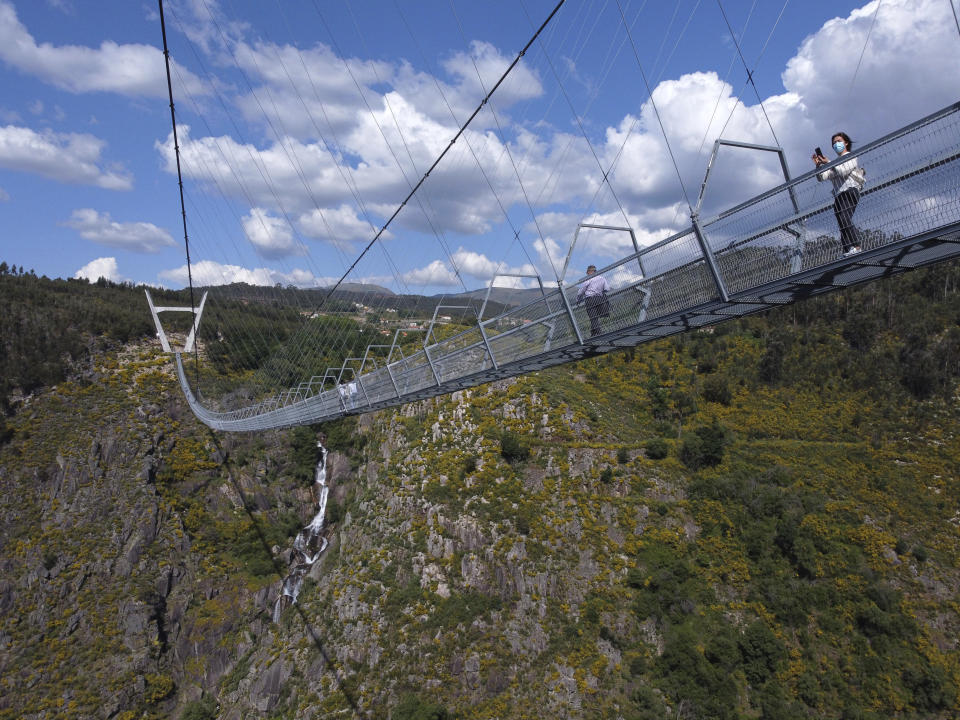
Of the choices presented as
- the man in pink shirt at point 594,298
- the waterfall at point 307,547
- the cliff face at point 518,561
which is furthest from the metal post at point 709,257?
the waterfall at point 307,547

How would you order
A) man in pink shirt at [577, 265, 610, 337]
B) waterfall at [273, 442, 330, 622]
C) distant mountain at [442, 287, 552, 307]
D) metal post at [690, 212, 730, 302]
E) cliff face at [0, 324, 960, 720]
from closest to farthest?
metal post at [690, 212, 730, 302] → man in pink shirt at [577, 265, 610, 337] → distant mountain at [442, 287, 552, 307] → cliff face at [0, 324, 960, 720] → waterfall at [273, 442, 330, 622]

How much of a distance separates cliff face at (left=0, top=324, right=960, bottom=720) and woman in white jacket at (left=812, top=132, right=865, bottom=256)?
15.9 metres

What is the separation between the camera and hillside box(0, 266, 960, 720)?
1653cm

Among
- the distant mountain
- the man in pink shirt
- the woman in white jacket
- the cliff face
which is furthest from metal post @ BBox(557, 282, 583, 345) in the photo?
the cliff face

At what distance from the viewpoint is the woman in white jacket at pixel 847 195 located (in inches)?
155

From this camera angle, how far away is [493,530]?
19.9 metres

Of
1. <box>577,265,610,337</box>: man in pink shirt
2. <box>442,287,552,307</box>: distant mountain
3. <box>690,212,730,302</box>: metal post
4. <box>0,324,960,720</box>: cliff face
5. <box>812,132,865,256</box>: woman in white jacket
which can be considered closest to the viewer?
<box>812,132,865,256</box>: woman in white jacket

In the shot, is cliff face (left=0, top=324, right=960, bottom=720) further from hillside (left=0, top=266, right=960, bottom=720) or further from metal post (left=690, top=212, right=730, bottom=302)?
metal post (left=690, top=212, right=730, bottom=302)

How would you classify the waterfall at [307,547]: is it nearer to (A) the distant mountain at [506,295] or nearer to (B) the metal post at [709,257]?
(A) the distant mountain at [506,295]

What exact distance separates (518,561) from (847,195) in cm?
1718

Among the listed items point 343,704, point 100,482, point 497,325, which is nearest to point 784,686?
point 343,704

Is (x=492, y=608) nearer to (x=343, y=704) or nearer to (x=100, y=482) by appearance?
(x=343, y=704)

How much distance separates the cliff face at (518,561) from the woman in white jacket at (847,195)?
1586cm

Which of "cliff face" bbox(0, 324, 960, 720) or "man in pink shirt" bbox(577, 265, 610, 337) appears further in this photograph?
"cliff face" bbox(0, 324, 960, 720)
